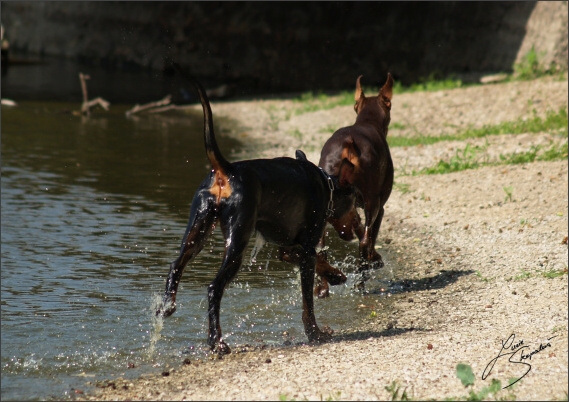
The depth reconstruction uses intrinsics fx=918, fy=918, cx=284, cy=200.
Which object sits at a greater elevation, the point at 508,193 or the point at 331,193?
the point at 331,193

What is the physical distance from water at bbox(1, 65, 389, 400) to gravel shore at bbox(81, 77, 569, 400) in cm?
41

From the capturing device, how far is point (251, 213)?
20.2 feet

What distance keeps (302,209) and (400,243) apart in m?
3.82

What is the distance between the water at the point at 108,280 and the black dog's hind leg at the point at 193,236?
1.03ft

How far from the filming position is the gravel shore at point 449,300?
17.7ft

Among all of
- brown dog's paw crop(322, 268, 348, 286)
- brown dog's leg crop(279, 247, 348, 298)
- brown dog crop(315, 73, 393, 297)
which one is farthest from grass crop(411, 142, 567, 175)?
brown dog's paw crop(322, 268, 348, 286)

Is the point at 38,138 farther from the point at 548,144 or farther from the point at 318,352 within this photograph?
the point at 318,352

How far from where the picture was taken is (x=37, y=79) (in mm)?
26984

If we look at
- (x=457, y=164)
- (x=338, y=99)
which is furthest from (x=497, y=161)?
(x=338, y=99)

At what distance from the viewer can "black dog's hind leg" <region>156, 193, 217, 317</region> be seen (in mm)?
6105

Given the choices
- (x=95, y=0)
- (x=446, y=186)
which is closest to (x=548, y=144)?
(x=446, y=186)

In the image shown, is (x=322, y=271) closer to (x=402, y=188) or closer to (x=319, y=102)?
(x=402, y=188)

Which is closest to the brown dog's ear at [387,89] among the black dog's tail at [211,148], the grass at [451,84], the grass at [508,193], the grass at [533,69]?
the grass at [508,193]

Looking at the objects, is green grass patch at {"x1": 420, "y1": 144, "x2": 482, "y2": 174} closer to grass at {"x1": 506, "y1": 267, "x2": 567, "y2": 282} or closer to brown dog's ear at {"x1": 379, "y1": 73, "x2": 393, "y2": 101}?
brown dog's ear at {"x1": 379, "y1": 73, "x2": 393, "y2": 101}
